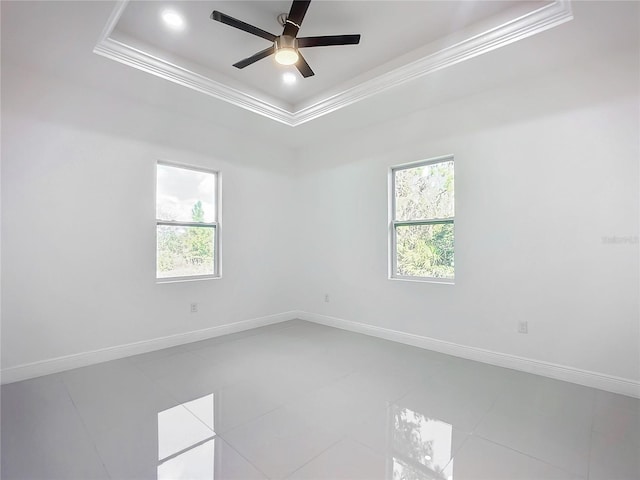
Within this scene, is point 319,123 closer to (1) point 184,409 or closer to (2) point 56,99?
(2) point 56,99

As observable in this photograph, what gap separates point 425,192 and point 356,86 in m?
1.49

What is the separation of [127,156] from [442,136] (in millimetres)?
3563

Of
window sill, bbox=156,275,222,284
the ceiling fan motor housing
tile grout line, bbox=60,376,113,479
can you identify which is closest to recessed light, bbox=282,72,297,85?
the ceiling fan motor housing

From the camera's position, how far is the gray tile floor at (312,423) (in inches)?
71.9

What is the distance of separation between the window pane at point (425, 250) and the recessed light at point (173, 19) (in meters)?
3.16

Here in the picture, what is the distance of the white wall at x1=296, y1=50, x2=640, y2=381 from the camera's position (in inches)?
110

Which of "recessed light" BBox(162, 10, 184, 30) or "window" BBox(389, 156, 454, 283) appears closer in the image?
"recessed light" BBox(162, 10, 184, 30)

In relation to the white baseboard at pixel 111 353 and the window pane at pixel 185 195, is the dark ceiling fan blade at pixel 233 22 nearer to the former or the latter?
the window pane at pixel 185 195

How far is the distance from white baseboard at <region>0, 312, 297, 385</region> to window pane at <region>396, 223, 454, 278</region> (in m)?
2.30

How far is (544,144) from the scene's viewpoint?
3143mm

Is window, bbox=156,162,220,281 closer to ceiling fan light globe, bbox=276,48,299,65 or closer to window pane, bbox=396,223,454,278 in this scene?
ceiling fan light globe, bbox=276,48,299,65

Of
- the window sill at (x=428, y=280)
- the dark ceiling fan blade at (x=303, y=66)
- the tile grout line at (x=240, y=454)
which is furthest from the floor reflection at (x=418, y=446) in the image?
the dark ceiling fan blade at (x=303, y=66)

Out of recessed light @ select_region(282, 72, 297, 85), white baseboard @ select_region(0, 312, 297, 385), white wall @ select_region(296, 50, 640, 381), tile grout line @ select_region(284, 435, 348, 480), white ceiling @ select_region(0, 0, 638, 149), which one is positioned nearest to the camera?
tile grout line @ select_region(284, 435, 348, 480)

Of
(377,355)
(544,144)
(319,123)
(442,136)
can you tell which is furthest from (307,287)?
(544,144)
